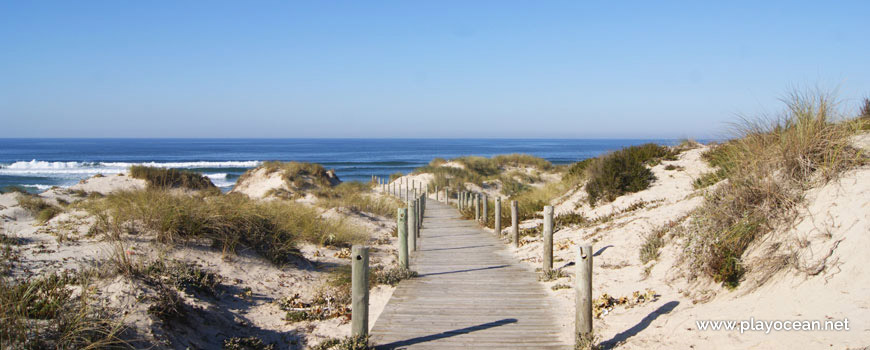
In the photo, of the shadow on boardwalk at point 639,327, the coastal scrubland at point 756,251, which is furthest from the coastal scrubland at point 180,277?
the coastal scrubland at point 756,251

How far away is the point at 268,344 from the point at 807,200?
716 cm

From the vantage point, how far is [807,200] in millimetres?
6547

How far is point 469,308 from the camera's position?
717 centimetres

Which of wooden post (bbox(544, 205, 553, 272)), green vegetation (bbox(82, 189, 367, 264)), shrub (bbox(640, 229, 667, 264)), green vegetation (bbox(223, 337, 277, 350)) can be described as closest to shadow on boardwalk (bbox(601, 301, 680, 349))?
shrub (bbox(640, 229, 667, 264))

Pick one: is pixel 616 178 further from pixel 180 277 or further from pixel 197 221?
pixel 180 277

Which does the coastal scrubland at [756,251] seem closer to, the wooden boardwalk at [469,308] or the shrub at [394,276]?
the wooden boardwalk at [469,308]

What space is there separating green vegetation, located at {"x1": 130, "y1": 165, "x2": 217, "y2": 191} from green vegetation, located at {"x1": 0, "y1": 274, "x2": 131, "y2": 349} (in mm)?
18040

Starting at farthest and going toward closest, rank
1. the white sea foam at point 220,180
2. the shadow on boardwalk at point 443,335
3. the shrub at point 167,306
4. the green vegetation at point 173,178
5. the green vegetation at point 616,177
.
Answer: the white sea foam at point 220,180 < the green vegetation at point 173,178 < the green vegetation at point 616,177 < the shadow on boardwalk at point 443,335 < the shrub at point 167,306

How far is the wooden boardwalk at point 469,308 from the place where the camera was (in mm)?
5965

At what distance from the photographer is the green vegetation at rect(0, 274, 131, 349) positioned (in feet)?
13.5

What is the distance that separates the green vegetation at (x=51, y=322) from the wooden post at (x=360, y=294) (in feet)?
7.50

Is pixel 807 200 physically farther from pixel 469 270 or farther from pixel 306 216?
pixel 306 216

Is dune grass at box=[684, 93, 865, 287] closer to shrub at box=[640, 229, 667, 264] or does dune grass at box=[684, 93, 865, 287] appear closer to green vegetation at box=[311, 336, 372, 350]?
shrub at box=[640, 229, 667, 264]

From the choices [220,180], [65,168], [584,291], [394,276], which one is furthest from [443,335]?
[65,168]
